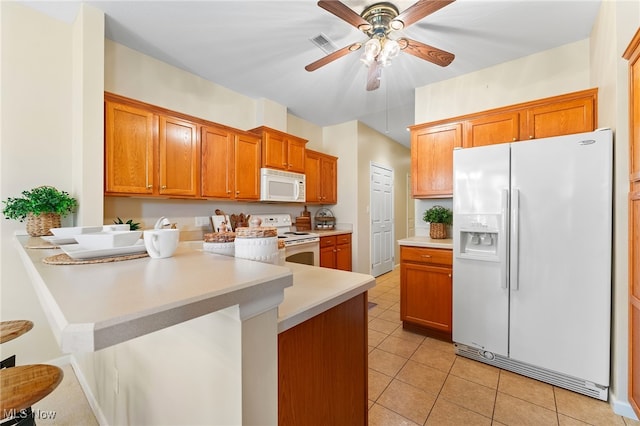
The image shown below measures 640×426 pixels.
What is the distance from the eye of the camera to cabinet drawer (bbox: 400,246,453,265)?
97.5 inches

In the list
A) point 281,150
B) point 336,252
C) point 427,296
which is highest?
point 281,150

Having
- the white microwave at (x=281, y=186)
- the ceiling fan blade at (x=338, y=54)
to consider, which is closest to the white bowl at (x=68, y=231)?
the ceiling fan blade at (x=338, y=54)

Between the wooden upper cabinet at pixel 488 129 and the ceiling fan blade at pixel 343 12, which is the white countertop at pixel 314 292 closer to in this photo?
the ceiling fan blade at pixel 343 12

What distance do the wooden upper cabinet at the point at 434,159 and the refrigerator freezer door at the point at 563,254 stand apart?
82 centimetres

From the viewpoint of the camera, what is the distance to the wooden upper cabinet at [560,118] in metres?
2.22

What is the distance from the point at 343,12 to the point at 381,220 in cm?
396

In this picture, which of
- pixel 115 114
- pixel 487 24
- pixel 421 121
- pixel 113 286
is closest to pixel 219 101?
pixel 115 114

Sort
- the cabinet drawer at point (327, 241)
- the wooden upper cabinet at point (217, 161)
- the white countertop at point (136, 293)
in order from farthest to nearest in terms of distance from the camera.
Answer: the cabinet drawer at point (327, 241), the wooden upper cabinet at point (217, 161), the white countertop at point (136, 293)

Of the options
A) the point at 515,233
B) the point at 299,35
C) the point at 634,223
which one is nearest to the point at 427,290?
the point at 515,233

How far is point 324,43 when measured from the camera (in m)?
2.45

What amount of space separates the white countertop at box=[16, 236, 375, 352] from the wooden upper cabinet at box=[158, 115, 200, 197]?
1.66 meters

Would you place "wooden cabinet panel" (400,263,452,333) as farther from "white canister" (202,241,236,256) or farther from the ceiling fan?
"white canister" (202,241,236,256)

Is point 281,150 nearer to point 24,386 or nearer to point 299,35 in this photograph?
point 299,35

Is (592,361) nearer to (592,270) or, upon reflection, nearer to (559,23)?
(592,270)
